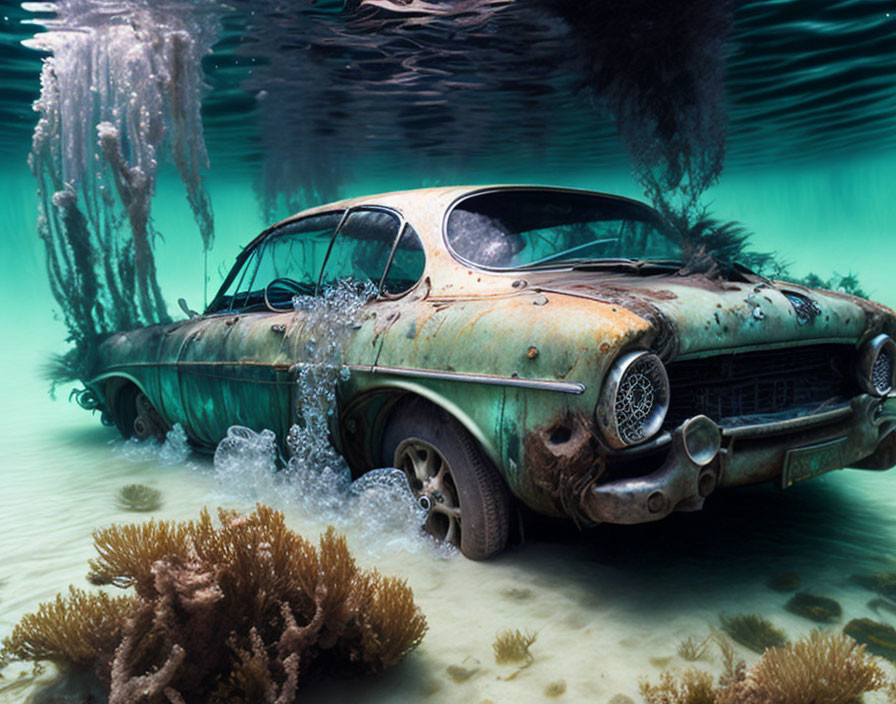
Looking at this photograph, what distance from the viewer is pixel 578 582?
9.86 feet

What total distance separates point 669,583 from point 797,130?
80.0 ft

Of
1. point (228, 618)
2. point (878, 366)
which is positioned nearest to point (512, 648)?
point (228, 618)

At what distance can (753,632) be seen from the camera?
2.51 meters

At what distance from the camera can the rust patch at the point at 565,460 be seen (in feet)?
8.16

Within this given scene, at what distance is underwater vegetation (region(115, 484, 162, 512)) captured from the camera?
4.65 meters

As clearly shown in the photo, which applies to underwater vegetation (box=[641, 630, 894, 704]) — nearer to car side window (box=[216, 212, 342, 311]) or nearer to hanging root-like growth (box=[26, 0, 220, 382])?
car side window (box=[216, 212, 342, 311])

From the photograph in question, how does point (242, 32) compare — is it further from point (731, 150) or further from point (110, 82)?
point (731, 150)

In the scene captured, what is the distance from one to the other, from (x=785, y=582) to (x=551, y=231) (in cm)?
223

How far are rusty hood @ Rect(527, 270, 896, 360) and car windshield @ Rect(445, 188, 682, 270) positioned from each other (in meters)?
0.28

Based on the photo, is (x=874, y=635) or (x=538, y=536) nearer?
(x=874, y=635)

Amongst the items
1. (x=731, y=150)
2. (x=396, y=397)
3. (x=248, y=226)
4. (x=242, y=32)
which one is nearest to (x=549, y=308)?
(x=396, y=397)

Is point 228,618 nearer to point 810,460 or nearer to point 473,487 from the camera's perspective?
point 473,487

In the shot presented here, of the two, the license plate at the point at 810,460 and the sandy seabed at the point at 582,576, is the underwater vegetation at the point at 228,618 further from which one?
the license plate at the point at 810,460

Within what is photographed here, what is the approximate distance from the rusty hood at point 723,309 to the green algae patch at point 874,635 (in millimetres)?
1220
